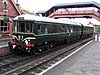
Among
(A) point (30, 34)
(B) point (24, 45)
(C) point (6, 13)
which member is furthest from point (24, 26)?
(C) point (6, 13)

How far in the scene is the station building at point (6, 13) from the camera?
28973mm

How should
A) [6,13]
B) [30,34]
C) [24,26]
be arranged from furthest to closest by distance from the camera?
[6,13], [24,26], [30,34]

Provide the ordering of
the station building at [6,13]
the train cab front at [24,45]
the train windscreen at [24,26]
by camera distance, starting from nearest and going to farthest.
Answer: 1. the train cab front at [24,45]
2. the train windscreen at [24,26]
3. the station building at [6,13]

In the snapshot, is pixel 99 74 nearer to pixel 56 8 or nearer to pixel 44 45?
pixel 44 45

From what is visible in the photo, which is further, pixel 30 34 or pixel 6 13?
pixel 6 13

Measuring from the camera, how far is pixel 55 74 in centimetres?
1126

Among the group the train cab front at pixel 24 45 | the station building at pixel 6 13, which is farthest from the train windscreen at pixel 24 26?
the station building at pixel 6 13

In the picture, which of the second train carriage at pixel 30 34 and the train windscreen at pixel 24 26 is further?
the train windscreen at pixel 24 26

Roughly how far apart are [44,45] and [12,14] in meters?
15.5

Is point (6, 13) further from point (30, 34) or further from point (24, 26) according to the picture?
point (30, 34)

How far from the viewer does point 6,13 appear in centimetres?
3042

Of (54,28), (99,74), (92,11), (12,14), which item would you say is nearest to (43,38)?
(54,28)

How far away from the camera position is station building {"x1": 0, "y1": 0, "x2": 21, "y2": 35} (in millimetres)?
28973

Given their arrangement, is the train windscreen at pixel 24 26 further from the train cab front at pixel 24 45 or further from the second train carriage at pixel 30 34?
the train cab front at pixel 24 45
